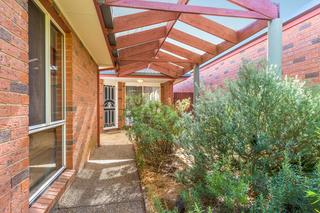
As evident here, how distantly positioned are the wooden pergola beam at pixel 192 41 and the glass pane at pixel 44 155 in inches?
120

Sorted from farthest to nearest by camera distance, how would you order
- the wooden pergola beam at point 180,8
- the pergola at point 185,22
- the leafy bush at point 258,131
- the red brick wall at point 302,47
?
the red brick wall at point 302,47 < the pergola at point 185,22 < the wooden pergola beam at point 180,8 < the leafy bush at point 258,131

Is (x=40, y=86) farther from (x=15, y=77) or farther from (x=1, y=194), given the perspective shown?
(x=1, y=194)

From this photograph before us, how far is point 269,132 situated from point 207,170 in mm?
809

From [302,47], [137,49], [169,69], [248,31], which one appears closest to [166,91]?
[169,69]

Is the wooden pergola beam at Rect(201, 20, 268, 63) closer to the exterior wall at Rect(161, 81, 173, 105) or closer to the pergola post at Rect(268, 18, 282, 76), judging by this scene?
the pergola post at Rect(268, 18, 282, 76)

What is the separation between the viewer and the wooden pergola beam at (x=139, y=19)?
3387mm

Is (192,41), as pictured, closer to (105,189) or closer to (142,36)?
(142,36)

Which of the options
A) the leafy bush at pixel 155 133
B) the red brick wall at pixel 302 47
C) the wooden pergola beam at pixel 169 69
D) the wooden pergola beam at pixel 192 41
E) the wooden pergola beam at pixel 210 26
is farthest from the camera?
the wooden pergola beam at pixel 169 69

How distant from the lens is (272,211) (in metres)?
1.48

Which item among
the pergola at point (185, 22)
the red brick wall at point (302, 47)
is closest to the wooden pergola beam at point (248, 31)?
the pergola at point (185, 22)

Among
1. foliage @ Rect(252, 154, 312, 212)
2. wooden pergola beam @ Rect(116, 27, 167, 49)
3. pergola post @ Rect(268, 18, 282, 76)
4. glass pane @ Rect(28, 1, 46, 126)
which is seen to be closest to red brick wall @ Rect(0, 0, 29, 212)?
glass pane @ Rect(28, 1, 46, 126)

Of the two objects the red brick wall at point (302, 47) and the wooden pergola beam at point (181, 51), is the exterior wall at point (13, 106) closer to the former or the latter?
the red brick wall at point (302, 47)

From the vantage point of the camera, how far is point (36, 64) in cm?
245

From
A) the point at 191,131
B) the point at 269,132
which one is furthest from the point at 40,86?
the point at 269,132
